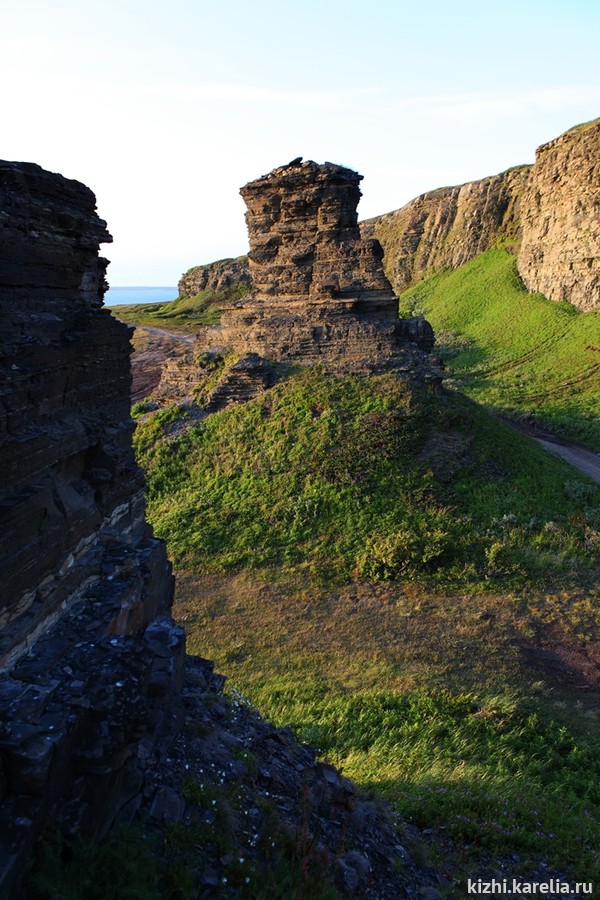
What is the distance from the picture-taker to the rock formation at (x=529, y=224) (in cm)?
4397

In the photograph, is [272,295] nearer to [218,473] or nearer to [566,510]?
[218,473]

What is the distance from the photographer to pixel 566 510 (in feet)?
57.0

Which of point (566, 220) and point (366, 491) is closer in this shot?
point (366, 491)

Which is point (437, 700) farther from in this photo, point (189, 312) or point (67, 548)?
point (189, 312)

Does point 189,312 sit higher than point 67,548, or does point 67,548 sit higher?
point 189,312

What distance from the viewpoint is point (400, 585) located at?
14359 millimetres

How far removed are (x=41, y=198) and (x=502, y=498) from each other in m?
13.9

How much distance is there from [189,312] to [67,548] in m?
67.4

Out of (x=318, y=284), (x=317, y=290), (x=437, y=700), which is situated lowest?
(x=437, y=700)

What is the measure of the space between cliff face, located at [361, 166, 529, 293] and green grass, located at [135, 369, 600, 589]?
45.3m

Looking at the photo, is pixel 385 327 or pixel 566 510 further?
pixel 385 327

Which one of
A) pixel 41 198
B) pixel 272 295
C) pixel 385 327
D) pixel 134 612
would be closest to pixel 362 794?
pixel 134 612

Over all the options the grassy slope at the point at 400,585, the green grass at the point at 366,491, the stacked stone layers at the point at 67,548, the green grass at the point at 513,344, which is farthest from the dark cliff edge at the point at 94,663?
the green grass at the point at 513,344

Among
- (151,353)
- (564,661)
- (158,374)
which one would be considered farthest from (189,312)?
(564,661)
